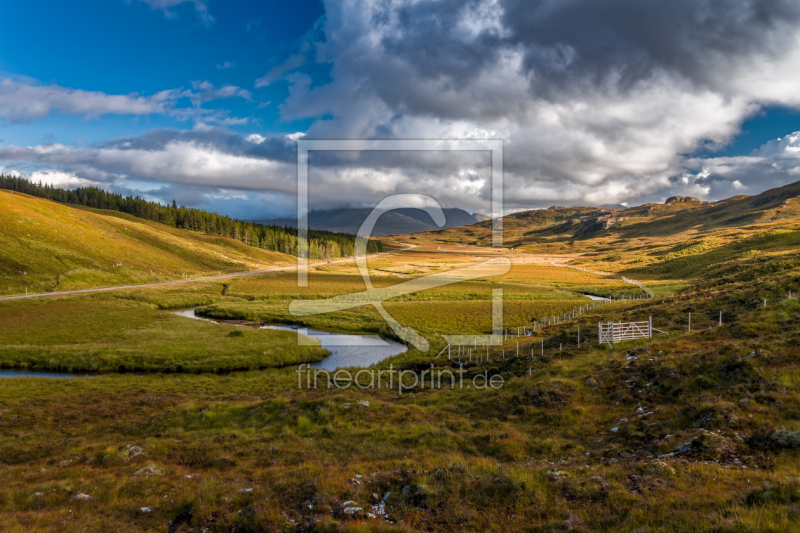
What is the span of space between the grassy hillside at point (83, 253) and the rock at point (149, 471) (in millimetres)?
79816

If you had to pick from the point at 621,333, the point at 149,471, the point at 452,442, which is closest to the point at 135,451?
the point at 149,471

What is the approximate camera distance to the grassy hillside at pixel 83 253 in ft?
252

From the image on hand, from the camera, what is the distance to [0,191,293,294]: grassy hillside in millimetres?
76812

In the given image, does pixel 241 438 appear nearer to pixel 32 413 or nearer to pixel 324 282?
pixel 32 413

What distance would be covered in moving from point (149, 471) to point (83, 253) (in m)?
108

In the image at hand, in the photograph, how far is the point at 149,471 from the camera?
14.1 metres

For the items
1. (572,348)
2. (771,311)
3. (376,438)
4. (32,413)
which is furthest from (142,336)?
(771,311)

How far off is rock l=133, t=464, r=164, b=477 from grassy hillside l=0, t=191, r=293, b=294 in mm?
79816

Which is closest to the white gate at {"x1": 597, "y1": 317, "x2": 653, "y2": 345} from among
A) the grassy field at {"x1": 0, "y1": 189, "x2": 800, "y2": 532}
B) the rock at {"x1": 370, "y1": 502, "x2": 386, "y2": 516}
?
the grassy field at {"x1": 0, "y1": 189, "x2": 800, "y2": 532}

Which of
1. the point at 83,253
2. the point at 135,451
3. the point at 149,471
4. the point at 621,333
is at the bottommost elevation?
the point at 135,451

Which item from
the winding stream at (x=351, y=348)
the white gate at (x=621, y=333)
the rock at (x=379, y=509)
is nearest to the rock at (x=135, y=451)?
the rock at (x=379, y=509)

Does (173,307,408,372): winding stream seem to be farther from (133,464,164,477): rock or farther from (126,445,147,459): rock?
(133,464,164,477): rock

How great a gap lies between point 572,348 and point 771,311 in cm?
1208

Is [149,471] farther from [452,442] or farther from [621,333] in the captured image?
[621,333]
